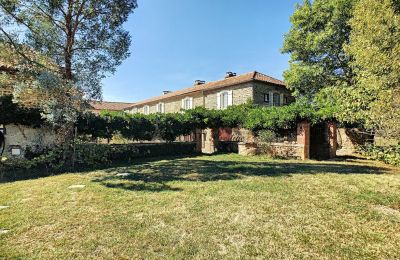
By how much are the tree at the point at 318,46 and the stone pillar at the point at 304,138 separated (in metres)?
8.29

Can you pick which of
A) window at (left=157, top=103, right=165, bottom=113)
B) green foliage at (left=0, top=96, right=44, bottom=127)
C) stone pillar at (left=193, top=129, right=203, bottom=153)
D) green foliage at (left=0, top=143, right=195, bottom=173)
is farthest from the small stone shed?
window at (left=157, top=103, right=165, bottom=113)

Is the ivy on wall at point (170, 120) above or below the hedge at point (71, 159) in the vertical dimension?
above

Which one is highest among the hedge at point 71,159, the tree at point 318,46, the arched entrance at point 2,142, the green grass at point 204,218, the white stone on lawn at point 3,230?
the tree at point 318,46

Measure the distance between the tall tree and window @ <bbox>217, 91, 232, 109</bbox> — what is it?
13292mm

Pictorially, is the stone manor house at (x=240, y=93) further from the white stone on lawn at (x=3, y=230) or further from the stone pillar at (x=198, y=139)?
the white stone on lawn at (x=3, y=230)

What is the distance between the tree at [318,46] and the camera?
63.4 ft

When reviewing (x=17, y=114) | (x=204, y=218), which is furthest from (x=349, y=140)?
(x=17, y=114)

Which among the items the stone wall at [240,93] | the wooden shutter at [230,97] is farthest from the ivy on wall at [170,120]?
the wooden shutter at [230,97]

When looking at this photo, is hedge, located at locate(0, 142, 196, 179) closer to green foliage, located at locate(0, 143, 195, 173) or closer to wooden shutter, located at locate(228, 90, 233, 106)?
green foliage, located at locate(0, 143, 195, 173)

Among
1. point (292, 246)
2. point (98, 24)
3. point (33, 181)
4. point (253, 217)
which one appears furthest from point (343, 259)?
point (98, 24)

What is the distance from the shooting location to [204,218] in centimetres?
487

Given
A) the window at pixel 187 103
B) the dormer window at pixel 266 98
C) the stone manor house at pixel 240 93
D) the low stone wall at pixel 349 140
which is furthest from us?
the window at pixel 187 103

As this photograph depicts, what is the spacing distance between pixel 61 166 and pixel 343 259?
11081 mm

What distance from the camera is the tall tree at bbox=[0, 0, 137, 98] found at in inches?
398
